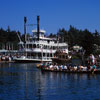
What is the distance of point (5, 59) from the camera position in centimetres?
12231

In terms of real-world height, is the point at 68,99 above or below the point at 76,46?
below

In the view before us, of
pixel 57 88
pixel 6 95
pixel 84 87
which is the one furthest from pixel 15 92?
pixel 84 87

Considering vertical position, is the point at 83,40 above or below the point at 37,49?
above

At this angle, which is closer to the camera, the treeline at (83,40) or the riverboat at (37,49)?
the riverboat at (37,49)

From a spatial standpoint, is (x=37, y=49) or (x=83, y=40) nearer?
(x=37, y=49)

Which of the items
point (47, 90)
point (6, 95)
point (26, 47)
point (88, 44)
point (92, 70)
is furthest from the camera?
point (88, 44)

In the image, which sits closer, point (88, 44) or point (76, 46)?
point (88, 44)

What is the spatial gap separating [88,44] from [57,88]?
9022 centimetres

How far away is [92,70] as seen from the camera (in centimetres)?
5281

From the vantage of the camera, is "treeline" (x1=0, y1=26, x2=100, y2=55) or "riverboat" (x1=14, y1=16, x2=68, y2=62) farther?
"treeline" (x1=0, y1=26, x2=100, y2=55)

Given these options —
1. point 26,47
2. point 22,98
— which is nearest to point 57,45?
point 26,47

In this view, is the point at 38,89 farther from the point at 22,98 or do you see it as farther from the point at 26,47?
the point at 26,47

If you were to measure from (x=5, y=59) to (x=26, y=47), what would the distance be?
11.8 metres

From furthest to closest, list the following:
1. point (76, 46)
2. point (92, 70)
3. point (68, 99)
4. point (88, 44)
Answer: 1. point (76, 46)
2. point (88, 44)
3. point (92, 70)
4. point (68, 99)
